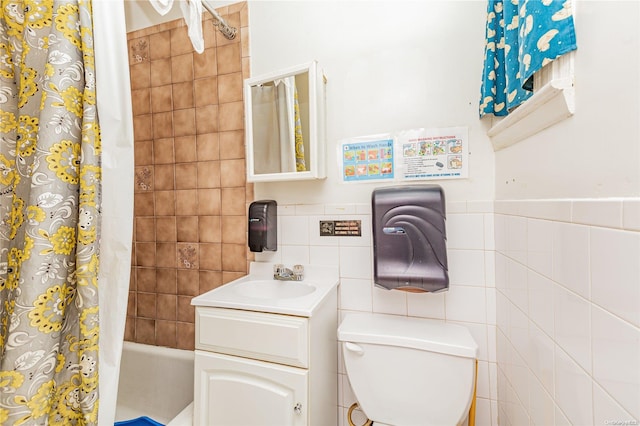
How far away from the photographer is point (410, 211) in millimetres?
1094

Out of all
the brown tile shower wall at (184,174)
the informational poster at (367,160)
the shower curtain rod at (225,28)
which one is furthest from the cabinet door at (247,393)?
the shower curtain rod at (225,28)

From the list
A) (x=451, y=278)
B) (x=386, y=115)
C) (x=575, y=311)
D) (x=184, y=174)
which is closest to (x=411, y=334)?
(x=451, y=278)

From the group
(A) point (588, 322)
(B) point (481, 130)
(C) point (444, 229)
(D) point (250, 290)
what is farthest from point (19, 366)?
(B) point (481, 130)

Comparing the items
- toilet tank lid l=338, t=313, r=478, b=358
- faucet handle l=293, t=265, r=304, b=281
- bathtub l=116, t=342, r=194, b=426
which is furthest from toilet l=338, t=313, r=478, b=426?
bathtub l=116, t=342, r=194, b=426

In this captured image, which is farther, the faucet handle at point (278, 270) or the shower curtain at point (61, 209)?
the faucet handle at point (278, 270)

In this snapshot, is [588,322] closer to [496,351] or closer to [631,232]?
[631,232]

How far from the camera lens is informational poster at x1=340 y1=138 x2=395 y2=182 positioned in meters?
1.25

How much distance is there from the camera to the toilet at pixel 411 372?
3.07 feet

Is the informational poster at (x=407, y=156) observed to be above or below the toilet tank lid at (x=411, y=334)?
above

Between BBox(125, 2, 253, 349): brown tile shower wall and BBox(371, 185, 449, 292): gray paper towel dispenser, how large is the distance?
2.43 feet

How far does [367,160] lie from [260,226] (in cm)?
60

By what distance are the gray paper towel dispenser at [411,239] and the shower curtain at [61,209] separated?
34.5 inches

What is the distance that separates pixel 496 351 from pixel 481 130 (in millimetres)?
915

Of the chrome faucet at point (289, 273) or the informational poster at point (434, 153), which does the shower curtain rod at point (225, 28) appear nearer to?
the informational poster at point (434, 153)
